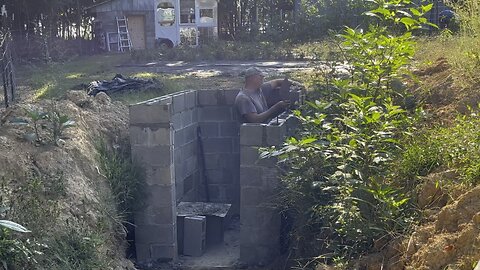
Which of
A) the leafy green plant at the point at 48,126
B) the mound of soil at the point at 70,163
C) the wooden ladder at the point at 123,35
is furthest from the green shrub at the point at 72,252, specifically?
the wooden ladder at the point at 123,35

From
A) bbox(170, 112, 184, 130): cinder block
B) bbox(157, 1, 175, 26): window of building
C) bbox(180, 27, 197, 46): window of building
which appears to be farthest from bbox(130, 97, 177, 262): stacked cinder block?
bbox(157, 1, 175, 26): window of building

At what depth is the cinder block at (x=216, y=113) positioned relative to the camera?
7.74 m

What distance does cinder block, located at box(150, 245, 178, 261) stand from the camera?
20.4ft

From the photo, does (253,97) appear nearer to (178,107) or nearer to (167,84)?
(178,107)

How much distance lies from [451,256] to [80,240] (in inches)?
104

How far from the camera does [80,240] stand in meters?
4.20

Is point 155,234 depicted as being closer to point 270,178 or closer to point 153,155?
point 153,155

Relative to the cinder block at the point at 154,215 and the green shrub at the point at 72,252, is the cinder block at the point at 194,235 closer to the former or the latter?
the cinder block at the point at 154,215

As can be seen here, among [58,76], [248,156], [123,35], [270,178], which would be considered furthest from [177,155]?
[123,35]

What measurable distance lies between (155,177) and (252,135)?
1172mm

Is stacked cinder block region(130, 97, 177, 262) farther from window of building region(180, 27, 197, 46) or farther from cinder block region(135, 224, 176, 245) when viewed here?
window of building region(180, 27, 197, 46)

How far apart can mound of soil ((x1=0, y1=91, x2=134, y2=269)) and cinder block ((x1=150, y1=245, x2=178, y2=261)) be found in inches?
29.2

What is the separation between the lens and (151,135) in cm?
607

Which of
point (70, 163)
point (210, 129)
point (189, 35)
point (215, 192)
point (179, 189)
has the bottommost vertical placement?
point (215, 192)
